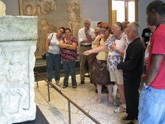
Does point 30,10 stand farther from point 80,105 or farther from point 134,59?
point 134,59

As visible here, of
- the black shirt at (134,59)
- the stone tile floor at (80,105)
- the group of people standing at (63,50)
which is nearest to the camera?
the black shirt at (134,59)

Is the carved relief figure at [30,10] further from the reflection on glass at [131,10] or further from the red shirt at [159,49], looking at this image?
the red shirt at [159,49]

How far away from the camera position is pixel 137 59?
2.80 meters

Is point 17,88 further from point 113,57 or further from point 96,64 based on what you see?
point 96,64

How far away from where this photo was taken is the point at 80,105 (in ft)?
12.8

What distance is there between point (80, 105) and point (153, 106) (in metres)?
2.20

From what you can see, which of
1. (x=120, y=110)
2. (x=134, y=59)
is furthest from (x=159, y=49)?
(x=120, y=110)

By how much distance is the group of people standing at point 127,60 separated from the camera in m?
1.85

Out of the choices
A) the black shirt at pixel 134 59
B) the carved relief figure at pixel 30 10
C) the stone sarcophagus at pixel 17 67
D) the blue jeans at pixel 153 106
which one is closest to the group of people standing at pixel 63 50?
the black shirt at pixel 134 59

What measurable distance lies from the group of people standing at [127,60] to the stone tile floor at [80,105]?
0.19 meters

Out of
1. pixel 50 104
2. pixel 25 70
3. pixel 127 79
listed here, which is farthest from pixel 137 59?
pixel 50 104

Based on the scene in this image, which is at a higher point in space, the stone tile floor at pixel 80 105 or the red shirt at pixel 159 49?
the red shirt at pixel 159 49

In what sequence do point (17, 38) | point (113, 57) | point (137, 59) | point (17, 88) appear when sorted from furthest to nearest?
point (113, 57) → point (137, 59) → point (17, 88) → point (17, 38)

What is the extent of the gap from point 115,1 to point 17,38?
8706 millimetres
